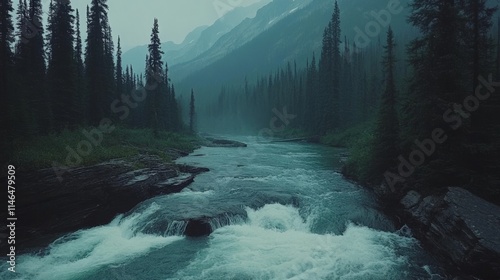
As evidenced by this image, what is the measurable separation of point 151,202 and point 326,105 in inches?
1955

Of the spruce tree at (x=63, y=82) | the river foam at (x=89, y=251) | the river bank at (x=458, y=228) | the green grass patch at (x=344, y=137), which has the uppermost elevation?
the spruce tree at (x=63, y=82)

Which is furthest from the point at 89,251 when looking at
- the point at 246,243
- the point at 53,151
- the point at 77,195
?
the point at 53,151

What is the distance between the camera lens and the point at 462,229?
1175 cm

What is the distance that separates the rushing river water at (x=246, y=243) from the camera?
12016 millimetres

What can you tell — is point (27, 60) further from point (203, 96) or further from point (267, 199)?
point (203, 96)

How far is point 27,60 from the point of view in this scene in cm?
3575

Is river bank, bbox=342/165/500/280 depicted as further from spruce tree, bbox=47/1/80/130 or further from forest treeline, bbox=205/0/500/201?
spruce tree, bbox=47/1/80/130

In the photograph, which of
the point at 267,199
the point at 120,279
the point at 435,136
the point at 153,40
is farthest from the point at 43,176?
the point at 153,40

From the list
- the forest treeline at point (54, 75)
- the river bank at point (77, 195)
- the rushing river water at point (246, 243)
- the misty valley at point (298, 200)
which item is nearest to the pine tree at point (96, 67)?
the forest treeline at point (54, 75)

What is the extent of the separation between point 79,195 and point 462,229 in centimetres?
1914

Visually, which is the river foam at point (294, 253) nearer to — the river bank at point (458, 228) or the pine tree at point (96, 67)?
the river bank at point (458, 228)

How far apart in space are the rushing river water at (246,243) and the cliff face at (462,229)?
89 centimetres

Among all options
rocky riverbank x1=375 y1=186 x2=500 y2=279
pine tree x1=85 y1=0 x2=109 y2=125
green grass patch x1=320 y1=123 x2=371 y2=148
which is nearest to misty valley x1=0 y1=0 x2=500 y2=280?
rocky riverbank x1=375 y1=186 x2=500 y2=279

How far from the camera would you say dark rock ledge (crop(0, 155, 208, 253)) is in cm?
1573
